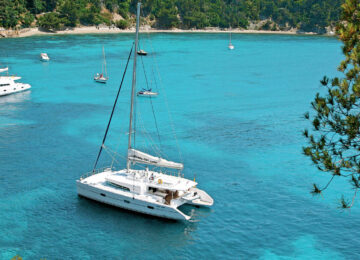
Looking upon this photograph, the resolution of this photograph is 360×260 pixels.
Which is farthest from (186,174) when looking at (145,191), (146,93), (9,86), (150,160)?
(9,86)

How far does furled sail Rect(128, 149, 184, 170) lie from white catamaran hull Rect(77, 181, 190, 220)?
5247 mm

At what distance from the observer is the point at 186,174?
63156 mm

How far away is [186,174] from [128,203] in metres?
12.8

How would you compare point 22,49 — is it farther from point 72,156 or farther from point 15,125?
point 72,156

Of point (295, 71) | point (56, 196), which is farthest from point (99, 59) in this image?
point (56, 196)

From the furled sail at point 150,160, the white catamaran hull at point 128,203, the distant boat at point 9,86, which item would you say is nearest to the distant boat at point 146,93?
Answer: the distant boat at point 9,86

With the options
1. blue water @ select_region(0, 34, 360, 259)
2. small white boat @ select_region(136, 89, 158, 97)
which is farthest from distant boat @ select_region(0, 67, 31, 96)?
small white boat @ select_region(136, 89, 158, 97)

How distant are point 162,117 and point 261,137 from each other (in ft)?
68.6

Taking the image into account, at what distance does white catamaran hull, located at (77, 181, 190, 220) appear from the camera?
166 feet

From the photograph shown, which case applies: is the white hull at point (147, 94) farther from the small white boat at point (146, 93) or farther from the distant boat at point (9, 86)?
the distant boat at point (9, 86)

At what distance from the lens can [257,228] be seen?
165 feet

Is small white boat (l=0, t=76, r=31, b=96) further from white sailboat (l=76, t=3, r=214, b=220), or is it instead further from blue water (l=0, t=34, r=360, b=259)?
white sailboat (l=76, t=3, r=214, b=220)

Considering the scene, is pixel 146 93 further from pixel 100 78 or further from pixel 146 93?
pixel 100 78

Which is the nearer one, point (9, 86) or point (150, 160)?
point (150, 160)
